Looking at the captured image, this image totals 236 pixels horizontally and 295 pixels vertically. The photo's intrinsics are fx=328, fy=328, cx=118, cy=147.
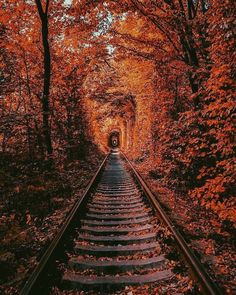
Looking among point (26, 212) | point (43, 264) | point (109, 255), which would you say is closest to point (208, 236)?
point (109, 255)

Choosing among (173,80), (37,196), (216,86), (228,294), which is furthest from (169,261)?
(173,80)

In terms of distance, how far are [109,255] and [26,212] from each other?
3.08m

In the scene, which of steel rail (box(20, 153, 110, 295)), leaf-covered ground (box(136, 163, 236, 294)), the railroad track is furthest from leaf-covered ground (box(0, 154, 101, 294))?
leaf-covered ground (box(136, 163, 236, 294))

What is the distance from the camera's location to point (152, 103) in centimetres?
1888

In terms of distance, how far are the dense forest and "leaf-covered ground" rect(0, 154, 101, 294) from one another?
0.10ft

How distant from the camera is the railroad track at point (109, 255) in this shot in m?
4.29

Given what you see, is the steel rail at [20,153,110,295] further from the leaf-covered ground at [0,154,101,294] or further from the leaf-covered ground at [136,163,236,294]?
the leaf-covered ground at [136,163,236,294]

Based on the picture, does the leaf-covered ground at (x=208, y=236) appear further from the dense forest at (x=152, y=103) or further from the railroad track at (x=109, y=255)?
the railroad track at (x=109, y=255)

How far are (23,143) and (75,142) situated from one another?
6986mm

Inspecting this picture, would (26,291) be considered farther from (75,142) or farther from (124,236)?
(75,142)

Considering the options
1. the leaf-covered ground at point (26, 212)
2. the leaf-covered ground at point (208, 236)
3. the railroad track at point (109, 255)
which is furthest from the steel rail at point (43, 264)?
the leaf-covered ground at point (208, 236)

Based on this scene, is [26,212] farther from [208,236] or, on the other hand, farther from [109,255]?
[208,236]

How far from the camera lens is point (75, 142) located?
18125 millimetres

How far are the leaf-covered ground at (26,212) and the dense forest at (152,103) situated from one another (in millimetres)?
31
